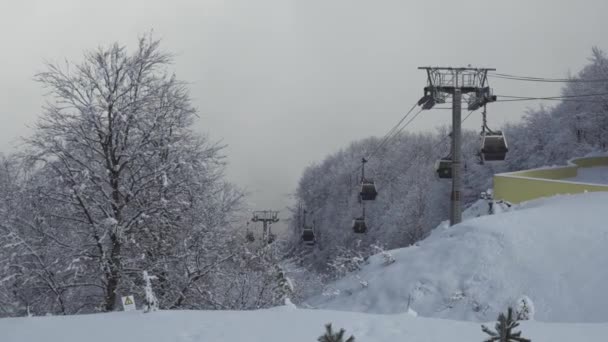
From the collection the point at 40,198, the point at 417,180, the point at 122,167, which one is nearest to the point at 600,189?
the point at 122,167

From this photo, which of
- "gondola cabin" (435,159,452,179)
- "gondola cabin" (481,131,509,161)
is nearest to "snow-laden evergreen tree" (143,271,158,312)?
"gondola cabin" (435,159,452,179)

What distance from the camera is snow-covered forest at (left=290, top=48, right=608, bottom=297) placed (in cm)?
4388

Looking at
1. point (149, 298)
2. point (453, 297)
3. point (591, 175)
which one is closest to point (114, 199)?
point (149, 298)

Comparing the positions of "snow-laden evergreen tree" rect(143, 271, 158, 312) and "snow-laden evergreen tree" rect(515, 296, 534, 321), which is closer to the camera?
"snow-laden evergreen tree" rect(143, 271, 158, 312)

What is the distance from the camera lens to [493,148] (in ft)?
51.3

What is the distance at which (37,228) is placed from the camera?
12.1 m

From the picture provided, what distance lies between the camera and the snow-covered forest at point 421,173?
4388cm

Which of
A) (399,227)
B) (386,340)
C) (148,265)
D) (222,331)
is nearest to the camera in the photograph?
(386,340)

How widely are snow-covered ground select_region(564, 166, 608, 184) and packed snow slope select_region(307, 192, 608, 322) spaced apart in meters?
25.0

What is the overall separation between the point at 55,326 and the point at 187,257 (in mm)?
5900

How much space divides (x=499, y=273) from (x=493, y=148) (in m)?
5.87

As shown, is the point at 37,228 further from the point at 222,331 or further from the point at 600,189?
the point at 600,189

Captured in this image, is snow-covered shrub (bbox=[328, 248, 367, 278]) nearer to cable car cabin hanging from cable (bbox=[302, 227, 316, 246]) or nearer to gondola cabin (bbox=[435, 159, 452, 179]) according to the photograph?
gondola cabin (bbox=[435, 159, 452, 179])

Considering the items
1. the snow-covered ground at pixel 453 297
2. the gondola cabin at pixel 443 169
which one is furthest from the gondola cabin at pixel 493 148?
the snow-covered ground at pixel 453 297
